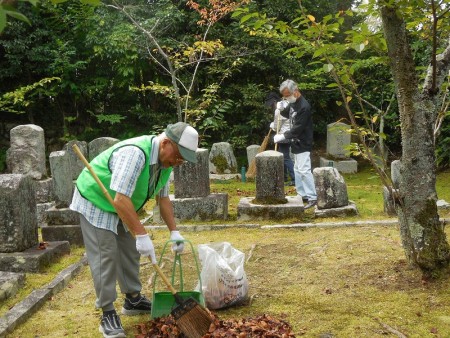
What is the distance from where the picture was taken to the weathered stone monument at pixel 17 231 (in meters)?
5.39

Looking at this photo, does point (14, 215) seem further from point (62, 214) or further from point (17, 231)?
point (62, 214)

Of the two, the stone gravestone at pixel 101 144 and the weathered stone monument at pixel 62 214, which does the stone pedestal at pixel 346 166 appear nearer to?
the stone gravestone at pixel 101 144

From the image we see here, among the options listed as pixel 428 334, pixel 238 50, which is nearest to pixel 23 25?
pixel 238 50

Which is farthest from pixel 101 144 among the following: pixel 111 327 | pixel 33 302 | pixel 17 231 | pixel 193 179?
pixel 111 327

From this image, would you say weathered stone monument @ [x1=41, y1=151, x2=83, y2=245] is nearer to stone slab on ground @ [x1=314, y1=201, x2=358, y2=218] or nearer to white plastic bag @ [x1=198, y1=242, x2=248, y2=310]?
white plastic bag @ [x1=198, y1=242, x2=248, y2=310]

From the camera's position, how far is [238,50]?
14328 millimetres

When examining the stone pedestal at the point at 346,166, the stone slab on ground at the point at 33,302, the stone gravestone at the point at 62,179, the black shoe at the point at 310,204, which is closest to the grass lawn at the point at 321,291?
the stone slab on ground at the point at 33,302

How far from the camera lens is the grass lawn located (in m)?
3.74

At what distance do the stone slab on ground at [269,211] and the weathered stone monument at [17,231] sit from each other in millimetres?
2842

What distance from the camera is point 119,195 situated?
134 inches

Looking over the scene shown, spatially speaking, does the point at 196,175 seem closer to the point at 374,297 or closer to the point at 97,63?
the point at 374,297

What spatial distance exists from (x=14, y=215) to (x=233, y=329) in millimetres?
3092

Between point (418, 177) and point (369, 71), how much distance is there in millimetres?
11486

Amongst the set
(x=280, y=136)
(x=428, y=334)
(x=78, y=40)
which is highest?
(x=78, y=40)
